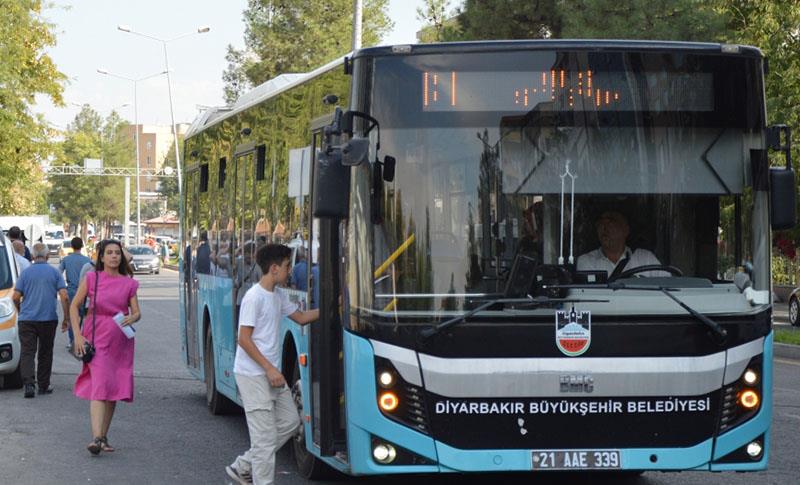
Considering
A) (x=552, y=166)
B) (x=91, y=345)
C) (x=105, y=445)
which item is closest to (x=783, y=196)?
(x=552, y=166)

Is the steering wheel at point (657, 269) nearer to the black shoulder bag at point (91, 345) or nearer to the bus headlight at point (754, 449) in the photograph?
the bus headlight at point (754, 449)

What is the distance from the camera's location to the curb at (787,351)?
2437 cm

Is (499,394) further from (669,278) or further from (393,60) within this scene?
(393,60)

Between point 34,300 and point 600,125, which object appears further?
point 34,300

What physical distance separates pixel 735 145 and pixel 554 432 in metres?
1.92

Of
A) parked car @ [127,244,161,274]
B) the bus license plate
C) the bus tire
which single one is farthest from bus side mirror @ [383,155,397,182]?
parked car @ [127,244,161,274]

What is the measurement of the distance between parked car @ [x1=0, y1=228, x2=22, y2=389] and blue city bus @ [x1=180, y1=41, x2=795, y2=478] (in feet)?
30.4

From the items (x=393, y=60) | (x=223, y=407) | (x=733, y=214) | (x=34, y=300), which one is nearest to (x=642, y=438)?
(x=733, y=214)

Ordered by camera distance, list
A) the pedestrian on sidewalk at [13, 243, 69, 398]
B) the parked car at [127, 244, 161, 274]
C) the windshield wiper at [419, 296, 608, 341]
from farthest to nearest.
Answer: the parked car at [127, 244, 161, 274] < the pedestrian on sidewalk at [13, 243, 69, 398] < the windshield wiper at [419, 296, 608, 341]

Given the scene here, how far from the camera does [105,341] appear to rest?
1180cm

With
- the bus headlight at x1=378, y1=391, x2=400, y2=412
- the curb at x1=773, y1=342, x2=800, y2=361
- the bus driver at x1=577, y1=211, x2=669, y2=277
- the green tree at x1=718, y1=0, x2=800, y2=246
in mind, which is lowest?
the curb at x1=773, y1=342, x2=800, y2=361

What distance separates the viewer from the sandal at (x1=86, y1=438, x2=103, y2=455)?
11.7 metres

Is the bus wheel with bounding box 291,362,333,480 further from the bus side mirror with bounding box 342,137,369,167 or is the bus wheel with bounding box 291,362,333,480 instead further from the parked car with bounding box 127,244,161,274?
the parked car with bounding box 127,244,161,274

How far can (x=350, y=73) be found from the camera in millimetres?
8711
